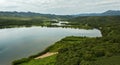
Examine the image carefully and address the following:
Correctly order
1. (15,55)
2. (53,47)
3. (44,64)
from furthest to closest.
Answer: (53,47) → (15,55) → (44,64)

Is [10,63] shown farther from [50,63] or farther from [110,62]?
[110,62]

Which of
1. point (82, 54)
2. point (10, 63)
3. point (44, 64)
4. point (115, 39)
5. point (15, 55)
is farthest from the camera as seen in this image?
point (15, 55)

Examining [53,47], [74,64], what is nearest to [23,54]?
[53,47]

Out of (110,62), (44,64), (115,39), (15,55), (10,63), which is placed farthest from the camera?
(15,55)

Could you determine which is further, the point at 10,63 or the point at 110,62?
the point at 10,63

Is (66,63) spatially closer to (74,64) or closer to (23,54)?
(74,64)

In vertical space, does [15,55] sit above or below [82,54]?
below

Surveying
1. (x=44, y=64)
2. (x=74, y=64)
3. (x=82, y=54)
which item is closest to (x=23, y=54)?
(x=44, y=64)

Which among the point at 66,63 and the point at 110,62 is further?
the point at 66,63

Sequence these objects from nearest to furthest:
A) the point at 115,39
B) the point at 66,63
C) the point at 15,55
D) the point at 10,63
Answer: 1. the point at 66,63
2. the point at 10,63
3. the point at 115,39
4. the point at 15,55
